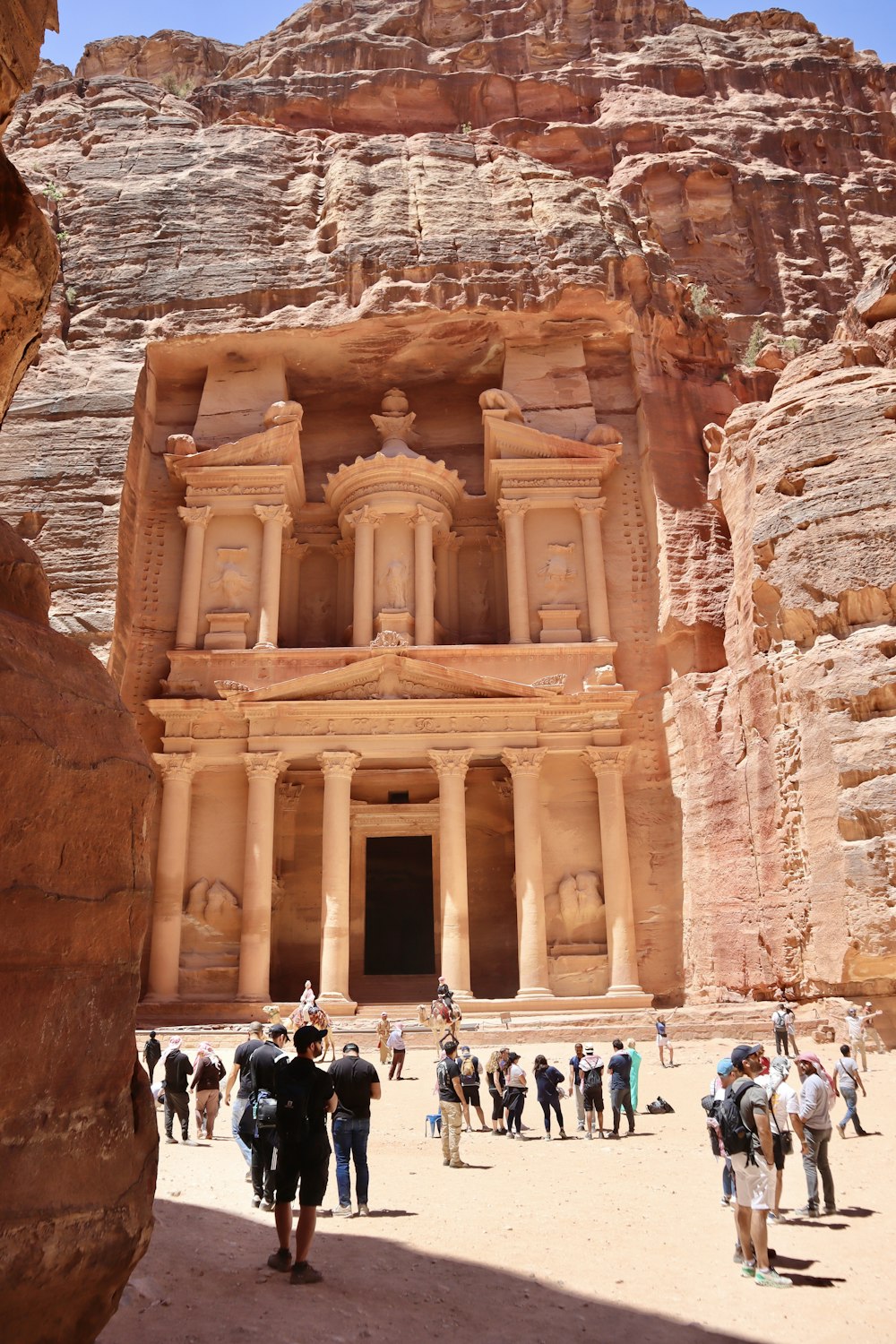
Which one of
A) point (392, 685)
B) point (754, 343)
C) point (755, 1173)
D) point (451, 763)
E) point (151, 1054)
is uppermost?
point (754, 343)

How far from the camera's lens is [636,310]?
94.8 feet

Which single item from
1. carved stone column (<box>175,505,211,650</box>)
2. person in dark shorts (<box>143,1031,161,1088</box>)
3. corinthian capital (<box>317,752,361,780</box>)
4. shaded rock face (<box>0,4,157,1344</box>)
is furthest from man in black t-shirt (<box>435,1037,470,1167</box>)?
carved stone column (<box>175,505,211,650</box>)

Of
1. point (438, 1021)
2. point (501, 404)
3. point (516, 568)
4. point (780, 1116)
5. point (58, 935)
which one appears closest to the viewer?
point (58, 935)

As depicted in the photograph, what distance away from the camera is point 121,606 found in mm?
25578

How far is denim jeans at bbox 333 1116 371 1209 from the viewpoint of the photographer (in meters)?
8.44

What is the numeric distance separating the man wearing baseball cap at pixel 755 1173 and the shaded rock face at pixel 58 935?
3989 mm

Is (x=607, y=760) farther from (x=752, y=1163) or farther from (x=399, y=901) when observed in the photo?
(x=752, y=1163)

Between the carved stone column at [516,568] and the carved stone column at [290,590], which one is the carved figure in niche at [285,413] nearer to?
the carved stone column at [290,590]

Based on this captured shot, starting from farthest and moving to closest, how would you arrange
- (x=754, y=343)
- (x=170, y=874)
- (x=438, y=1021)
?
(x=754, y=343) < (x=170, y=874) < (x=438, y=1021)

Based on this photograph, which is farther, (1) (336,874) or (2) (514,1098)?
(1) (336,874)

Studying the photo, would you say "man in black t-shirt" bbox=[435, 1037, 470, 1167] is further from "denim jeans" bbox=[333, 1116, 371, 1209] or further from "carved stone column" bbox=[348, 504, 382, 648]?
"carved stone column" bbox=[348, 504, 382, 648]

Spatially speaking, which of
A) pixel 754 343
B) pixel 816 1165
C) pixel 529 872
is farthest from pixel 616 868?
pixel 754 343

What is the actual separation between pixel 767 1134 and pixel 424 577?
804 inches

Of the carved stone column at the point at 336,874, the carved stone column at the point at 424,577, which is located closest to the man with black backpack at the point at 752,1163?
the carved stone column at the point at 336,874
